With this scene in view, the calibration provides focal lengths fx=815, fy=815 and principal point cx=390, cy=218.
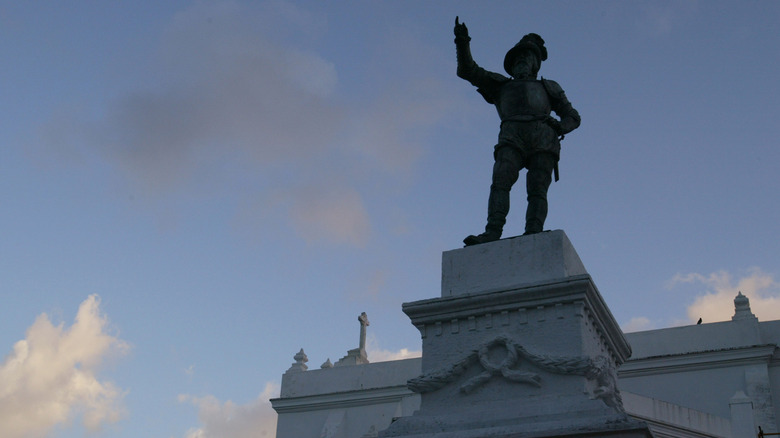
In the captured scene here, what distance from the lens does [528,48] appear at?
916 centimetres

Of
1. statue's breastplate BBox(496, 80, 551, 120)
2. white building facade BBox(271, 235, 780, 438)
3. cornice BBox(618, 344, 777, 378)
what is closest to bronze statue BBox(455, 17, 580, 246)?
statue's breastplate BBox(496, 80, 551, 120)

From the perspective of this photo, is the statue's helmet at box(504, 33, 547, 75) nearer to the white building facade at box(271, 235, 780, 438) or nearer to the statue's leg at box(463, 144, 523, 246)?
the statue's leg at box(463, 144, 523, 246)

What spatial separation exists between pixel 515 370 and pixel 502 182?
216 centimetres

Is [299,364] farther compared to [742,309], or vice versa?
[299,364]

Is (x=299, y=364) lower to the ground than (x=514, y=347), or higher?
higher

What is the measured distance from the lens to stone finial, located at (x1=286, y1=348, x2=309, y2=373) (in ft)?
86.5

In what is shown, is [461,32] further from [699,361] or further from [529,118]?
[699,361]

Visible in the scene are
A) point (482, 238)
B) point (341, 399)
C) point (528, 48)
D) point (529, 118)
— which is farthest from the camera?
point (341, 399)

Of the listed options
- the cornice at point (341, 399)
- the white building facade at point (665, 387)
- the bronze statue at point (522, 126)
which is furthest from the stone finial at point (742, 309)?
the bronze statue at point (522, 126)

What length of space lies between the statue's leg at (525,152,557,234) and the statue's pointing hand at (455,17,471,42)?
145cm

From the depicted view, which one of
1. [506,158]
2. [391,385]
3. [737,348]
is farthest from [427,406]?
[391,385]

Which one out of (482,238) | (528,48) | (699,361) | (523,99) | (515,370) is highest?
(699,361)

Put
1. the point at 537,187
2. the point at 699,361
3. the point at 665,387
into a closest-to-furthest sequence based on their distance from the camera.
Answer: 1. the point at 537,187
2. the point at 699,361
3. the point at 665,387

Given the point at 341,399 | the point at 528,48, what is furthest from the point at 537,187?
the point at 341,399
